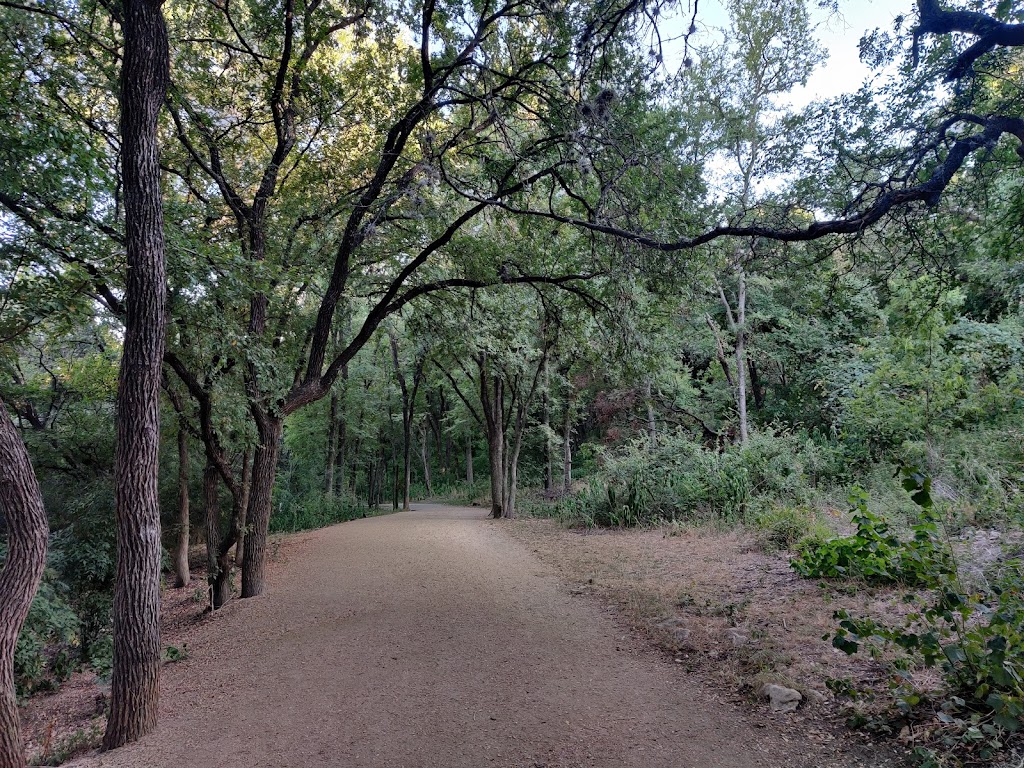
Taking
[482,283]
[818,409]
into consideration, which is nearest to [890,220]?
[482,283]

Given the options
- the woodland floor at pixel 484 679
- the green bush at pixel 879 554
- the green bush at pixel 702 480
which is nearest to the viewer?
the green bush at pixel 879 554

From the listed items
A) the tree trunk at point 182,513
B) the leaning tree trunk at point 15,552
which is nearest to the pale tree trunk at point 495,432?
the tree trunk at point 182,513

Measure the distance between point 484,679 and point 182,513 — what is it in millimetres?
8561

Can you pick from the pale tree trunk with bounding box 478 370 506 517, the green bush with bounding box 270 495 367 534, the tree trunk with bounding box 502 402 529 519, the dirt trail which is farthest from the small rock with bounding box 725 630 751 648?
the green bush with bounding box 270 495 367 534

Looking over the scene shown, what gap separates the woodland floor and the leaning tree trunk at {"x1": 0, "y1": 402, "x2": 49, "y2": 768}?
0.74m

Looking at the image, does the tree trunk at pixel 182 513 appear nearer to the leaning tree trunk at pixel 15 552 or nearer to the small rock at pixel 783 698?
the leaning tree trunk at pixel 15 552

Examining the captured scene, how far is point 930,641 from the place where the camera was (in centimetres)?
271

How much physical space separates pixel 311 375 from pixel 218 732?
4.71 m

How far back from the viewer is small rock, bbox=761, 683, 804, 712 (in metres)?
3.54

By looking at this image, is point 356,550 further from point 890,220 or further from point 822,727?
point 890,220

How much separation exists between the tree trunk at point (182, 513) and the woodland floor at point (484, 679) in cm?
221

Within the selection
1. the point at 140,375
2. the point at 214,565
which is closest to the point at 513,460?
the point at 214,565

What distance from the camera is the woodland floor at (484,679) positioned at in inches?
135

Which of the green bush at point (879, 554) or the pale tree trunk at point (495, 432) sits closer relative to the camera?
the green bush at point (879, 554)
